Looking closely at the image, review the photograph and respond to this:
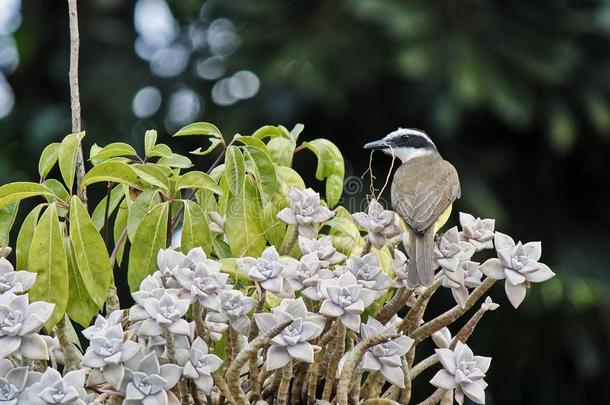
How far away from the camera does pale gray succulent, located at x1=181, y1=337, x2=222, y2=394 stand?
1.09m

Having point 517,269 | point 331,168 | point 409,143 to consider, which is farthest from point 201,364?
point 409,143

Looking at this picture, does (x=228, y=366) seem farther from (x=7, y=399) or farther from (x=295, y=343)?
(x=7, y=399)

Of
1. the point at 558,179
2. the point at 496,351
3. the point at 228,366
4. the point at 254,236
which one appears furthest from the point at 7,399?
the point at 558,179

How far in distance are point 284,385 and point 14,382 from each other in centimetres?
31

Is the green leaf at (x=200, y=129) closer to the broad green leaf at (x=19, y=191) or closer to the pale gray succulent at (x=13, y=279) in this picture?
the broad green leaf at (x=19, y=191)

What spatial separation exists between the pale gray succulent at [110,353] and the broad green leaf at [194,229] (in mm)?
228

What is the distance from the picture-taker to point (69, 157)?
1.26 metres

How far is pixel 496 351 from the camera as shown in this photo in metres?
4.73

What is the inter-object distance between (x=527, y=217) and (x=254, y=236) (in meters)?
3.62

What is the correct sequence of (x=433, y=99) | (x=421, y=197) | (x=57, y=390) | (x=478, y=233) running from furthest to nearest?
(x=433, y=99) < (x=421, y=197) < (x=478, y=233) < (x=57, y=390)

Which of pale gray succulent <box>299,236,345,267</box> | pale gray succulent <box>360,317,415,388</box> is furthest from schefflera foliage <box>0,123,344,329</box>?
pale gray succulent <box>360,317,415,388</box>

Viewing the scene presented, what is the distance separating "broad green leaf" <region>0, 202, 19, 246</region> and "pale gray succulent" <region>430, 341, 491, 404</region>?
574 mm

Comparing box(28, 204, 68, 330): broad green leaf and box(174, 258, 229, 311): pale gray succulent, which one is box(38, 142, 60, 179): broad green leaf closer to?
box(28, 204, 68, 330): broad green leaf

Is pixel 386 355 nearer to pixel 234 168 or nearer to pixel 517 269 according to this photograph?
pixel 517 269
